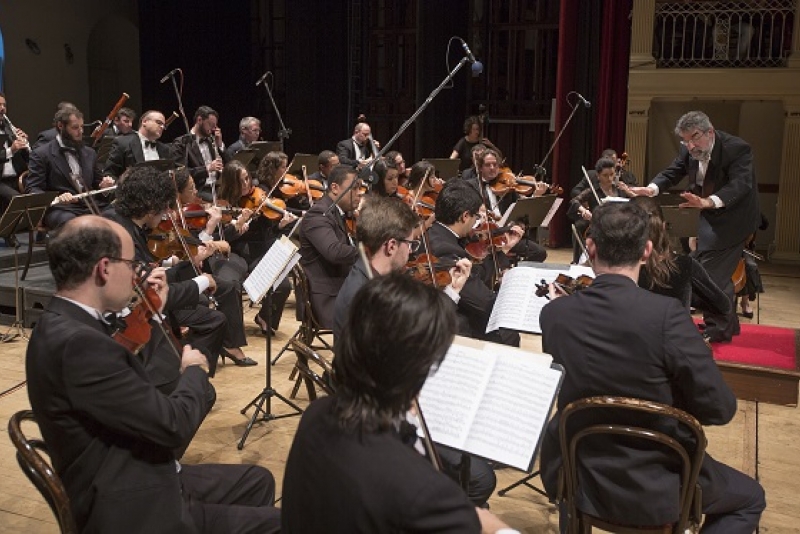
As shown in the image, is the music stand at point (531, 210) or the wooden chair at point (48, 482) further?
the music stand at point (531, 210)

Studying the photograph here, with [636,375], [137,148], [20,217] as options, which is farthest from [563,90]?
[636,375]

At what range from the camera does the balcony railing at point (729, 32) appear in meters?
8.73

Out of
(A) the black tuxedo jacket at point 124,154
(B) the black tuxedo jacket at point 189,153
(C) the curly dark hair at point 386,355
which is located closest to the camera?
(C) the curly dark hair at point 386,355

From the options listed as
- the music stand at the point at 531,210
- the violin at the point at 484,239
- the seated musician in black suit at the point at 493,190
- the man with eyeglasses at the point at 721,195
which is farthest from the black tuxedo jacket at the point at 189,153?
the man with eyeglasses at the point at 721,195

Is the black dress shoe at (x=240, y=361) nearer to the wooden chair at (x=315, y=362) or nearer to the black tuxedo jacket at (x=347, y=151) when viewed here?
the wooden chair at (x=315, y=362)

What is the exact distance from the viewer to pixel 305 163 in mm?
8055

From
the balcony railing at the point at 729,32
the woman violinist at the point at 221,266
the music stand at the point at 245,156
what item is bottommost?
the woman violinist at the point at 221,266

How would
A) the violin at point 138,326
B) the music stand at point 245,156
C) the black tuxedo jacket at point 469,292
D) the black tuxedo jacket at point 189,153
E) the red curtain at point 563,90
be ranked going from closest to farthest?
the violin at point 138,326, the black tuxedo jacket at point 469,292, the music stand at point 245,156, the black tuxedo jacket at point 189,153, the red curtain at point 563,90

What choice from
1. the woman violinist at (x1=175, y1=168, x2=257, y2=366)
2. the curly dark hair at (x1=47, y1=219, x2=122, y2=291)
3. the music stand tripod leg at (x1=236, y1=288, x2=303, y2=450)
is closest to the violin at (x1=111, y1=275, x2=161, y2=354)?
the curly dark hair at (x1=47, y1=219, x2=122, y2=291)

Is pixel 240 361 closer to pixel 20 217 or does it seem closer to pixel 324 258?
pixel 324 258

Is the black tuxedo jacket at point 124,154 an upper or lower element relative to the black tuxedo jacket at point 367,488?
lower

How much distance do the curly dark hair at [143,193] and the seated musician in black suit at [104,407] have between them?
6.09 ft

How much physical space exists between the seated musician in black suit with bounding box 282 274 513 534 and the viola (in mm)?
2236

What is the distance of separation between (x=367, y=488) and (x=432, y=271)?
248 centimetres
